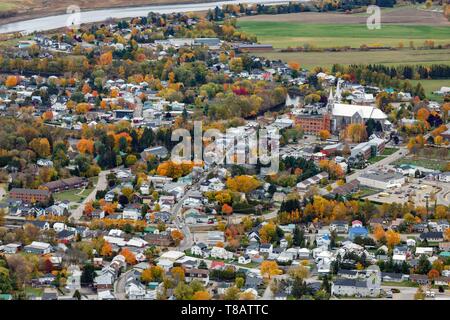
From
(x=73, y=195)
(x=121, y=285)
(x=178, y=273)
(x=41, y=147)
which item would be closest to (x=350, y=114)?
(x=41, y=147)

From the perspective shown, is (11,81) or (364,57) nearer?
(11,81)

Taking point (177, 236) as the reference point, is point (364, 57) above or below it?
below

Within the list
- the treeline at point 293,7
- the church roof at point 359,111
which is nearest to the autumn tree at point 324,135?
the church roof at point 359,111

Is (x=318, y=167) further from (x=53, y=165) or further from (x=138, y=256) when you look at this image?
(x=138, y=256)

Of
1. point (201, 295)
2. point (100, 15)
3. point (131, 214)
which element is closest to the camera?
point (201, 295)

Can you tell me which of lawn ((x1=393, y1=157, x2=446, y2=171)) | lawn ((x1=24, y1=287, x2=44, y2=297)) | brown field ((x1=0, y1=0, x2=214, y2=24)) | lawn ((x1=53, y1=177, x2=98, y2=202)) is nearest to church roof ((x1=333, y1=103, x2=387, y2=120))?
lawn ((x1=393, y1=157, x2=446, y2=171))

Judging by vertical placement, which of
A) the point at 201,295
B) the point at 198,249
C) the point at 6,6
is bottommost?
the point at 198,249

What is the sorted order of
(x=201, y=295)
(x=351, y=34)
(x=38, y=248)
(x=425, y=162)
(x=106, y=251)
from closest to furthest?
1. (x=201, y=295)
2. (x=106, y=251)
3. (x=38, y=248)
4. (x=425, y=162)
5. (x=351, y=34)

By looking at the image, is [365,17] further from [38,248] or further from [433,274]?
[433,274]
